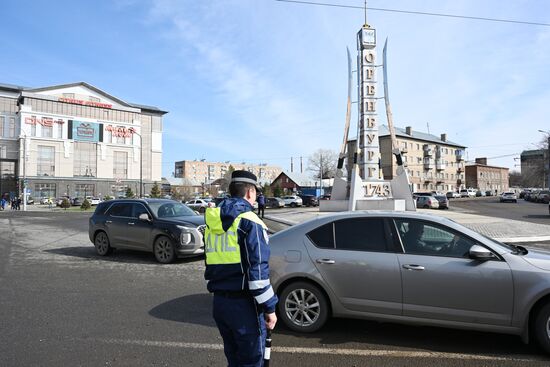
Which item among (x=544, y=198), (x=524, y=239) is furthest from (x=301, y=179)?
(x=524, y=239)

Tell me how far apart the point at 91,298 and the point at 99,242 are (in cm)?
492

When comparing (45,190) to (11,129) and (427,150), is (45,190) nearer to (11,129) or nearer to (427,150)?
(11,129)

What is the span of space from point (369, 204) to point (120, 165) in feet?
227

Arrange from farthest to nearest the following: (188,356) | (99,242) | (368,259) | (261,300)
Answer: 1. (99,242)
2. (368,259)
3. (188,356)
4. (261,300)

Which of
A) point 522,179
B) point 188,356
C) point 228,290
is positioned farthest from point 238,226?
point 522,179

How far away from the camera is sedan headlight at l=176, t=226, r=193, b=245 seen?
9242 mm

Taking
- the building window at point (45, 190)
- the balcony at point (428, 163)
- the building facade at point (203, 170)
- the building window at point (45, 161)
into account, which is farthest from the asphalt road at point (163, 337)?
the building facade at point (203, 170)

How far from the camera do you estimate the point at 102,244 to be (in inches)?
425

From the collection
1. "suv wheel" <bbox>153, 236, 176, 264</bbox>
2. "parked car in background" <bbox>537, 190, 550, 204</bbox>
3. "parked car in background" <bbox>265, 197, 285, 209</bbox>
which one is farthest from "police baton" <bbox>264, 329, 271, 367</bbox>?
"parked car in background" <bbox>537, 190, 550, 204</bbox>

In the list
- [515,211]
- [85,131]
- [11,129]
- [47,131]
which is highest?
[11,129]

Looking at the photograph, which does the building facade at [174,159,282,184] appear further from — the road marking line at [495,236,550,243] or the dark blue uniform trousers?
the dark blue uniform trousers

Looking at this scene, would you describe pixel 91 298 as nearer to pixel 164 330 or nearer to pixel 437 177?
pixel 164 330

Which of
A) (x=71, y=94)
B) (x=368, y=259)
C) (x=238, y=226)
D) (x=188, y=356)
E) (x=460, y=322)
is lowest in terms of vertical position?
(x=188, y=356)

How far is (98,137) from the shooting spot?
82188 millimetres
